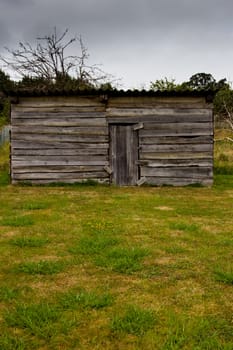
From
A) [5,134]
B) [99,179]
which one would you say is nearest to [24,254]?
[99,179]

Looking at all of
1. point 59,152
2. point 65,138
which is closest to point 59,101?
point 65,138

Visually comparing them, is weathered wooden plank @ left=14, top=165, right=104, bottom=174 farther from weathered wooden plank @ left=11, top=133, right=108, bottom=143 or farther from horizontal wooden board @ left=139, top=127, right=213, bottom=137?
horizontal wooden board @ left=139, top=127, right=213, bottom=137

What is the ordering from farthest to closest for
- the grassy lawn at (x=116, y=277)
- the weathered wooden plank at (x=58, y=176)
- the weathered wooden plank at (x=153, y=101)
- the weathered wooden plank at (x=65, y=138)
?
the weathered wooden plank at (x=58, y=176) < the weathered wooden plank at (x=65, y=138) < the weathered wooden plank at (x=153, y=101) < the grassy lawn at (x=116, y=277)

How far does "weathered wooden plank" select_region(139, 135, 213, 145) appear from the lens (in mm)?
14359

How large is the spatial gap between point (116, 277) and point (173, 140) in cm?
952

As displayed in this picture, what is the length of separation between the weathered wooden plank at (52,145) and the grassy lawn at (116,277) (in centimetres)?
427

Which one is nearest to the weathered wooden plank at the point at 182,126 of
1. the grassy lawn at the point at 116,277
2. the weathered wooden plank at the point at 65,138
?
the weathered wooden plank at the point at 65,138

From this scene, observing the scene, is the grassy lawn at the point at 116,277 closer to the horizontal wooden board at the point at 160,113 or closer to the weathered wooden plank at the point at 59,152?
the weathered wooden plank at the point at 59,152

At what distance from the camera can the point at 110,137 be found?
14359 mm

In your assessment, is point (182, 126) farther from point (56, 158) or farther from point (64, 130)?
point (56, 158)

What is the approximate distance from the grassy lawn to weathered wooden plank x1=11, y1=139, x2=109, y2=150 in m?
4.27

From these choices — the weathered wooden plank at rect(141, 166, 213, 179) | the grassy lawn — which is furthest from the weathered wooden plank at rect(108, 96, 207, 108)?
the grassy lawn

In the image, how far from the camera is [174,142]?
567 inches

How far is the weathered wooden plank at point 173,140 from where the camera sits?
47.1ft
